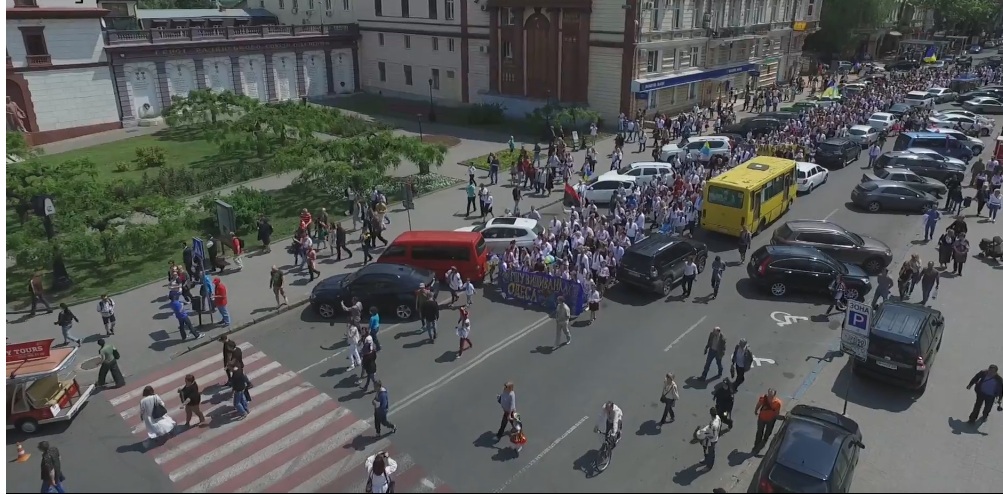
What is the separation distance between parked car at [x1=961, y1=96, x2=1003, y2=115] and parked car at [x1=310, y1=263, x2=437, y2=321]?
162 ft

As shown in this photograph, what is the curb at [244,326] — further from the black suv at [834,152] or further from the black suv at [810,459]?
the black suv at [834,152]

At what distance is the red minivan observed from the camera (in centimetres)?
2169

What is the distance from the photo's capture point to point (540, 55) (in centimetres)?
4819

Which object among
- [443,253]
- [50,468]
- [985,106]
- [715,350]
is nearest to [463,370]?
[443,253]

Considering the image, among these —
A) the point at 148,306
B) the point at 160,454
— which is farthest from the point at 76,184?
the point at 160,454

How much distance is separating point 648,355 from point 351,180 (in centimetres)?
1501

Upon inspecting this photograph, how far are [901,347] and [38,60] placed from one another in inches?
1841

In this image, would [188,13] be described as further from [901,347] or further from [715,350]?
[901,347]

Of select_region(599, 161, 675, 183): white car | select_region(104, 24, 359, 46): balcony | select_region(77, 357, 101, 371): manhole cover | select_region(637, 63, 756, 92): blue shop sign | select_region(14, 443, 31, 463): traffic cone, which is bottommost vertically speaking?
select_region(77, 357, 101, 371): manhole cover

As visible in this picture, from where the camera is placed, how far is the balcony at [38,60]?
41.3 m

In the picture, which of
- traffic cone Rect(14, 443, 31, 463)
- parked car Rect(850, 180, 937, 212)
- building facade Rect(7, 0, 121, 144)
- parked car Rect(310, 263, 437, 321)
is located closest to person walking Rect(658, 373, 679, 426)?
parked car Rect(310, 263, 437, 321)

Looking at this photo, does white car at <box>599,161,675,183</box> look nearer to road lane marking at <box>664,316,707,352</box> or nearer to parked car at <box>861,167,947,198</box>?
parked car at <box>861,167,947,198</box>

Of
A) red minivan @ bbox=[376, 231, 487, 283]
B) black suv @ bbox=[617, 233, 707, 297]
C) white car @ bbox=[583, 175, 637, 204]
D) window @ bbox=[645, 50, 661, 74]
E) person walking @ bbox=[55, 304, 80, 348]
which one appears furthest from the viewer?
window @ bbox=[645, 50, 661, 74]

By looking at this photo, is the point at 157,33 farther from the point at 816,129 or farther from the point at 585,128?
the point at 816,129
